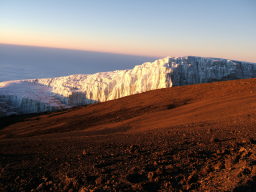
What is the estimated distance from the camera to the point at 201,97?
16.0m

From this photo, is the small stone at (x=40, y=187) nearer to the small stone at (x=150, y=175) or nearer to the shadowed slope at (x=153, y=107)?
the small stone at (x=150, y=175)

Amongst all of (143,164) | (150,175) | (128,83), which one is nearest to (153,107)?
(143,164)

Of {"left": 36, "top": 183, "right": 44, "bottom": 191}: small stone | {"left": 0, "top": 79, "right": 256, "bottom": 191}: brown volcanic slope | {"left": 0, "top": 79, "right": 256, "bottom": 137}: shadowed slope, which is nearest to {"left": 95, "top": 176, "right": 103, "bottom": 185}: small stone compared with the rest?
{"left": 0, "top": 79, "right": 256, "bottom": 191}: brown volcanic slope

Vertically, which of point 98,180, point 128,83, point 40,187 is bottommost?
point 40,187

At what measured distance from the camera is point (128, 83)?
3509cm

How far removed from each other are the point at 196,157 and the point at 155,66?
31508mm

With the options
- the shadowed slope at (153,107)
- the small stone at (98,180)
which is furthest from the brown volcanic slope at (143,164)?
the shadowed slope at (153,107)

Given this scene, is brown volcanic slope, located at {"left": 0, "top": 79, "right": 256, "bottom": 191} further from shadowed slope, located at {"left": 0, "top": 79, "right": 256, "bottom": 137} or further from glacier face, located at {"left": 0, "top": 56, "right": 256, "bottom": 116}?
glacier face, located at {"left": 0, "top": 56, "right": 256, "bottom": 116}

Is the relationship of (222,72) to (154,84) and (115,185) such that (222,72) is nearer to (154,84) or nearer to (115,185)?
(154,84)

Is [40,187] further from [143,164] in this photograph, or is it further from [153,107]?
[153,107]

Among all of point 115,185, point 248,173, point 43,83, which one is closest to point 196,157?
point 248,173

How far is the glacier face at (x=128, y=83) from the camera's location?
3369 centimetres

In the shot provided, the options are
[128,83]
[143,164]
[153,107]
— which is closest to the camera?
[143,164]

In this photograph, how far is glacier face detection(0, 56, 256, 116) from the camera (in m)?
33.7
